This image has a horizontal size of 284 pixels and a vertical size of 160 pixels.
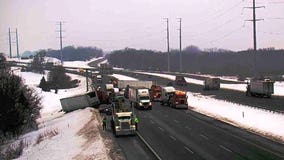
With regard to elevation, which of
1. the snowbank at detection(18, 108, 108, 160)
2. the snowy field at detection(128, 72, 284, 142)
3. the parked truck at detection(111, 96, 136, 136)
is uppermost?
the parked truck at detection(111, 96, 136, 136)

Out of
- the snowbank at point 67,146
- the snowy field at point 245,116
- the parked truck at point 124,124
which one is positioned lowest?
the snowbank at point 67,146

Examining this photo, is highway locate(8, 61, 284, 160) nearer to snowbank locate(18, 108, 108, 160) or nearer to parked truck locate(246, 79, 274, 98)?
snowbank locate(18, 108, 108, 160)

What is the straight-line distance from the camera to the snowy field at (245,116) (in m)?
47.1

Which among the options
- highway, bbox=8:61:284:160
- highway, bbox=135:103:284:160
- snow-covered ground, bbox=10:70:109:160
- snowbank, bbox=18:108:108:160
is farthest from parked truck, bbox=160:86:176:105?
snowbank, bbox=18:108:108:160

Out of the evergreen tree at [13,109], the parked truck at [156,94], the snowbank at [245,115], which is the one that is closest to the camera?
the snowbank at [245,115]

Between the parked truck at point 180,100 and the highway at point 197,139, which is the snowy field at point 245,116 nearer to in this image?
the parked truck at point 180,100

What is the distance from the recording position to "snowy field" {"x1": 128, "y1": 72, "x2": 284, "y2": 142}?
47.1 meters

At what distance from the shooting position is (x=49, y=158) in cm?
3781

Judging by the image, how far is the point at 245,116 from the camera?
57594mm

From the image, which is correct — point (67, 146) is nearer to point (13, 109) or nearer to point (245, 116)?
point (13, 109)

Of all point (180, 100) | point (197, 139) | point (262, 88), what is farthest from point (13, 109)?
point (262, 88)

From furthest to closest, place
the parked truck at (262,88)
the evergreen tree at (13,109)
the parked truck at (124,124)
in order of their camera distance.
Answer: the parked truck at (262,88) < the evergreen tree at (13,109) < the parked truck at (124,124)

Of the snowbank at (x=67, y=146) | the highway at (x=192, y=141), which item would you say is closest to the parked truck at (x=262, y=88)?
the highway at (x=192, y=141)

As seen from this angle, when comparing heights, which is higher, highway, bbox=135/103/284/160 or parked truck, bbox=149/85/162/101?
parked truck, bbox=149/85/162/101
